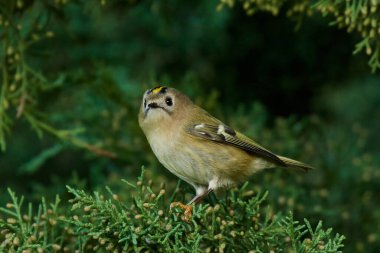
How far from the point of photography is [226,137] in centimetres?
317

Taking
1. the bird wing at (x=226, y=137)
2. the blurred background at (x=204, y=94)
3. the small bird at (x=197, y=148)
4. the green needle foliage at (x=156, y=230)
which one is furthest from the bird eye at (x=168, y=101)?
the green needle foliage at (x=156, y=230)

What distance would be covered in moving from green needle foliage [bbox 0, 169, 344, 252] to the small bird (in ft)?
1.27

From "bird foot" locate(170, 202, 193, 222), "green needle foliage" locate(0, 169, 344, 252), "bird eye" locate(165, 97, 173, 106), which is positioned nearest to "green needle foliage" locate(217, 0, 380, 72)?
"bird eye" locate(165, 97, 173, 106)

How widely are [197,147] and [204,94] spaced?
925mm

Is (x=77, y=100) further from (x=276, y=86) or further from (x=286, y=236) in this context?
(x=286, y=236)

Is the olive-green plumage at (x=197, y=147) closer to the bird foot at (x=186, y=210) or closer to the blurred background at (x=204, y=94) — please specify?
the bird foot at (x=186, y=210)

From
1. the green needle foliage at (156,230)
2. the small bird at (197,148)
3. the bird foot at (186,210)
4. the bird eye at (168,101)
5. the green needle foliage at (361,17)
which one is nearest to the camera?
the green needle foliage at (156,230)

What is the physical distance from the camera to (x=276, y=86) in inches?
173

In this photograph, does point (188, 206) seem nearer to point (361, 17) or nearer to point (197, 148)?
point (197, 148)

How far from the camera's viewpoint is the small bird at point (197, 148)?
3045 mm

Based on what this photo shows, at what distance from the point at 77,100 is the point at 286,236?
7.36 feet

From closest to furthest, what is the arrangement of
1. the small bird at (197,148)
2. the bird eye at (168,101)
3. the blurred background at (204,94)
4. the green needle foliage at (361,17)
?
the green needle foliage at (361,17)
the small bird at (197,148)
the bird eye at (168,101)
the blurred background at (204,94)

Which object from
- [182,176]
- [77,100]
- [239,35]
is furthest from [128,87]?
[182,176]

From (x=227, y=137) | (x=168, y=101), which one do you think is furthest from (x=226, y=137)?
(x=168, y=101)
